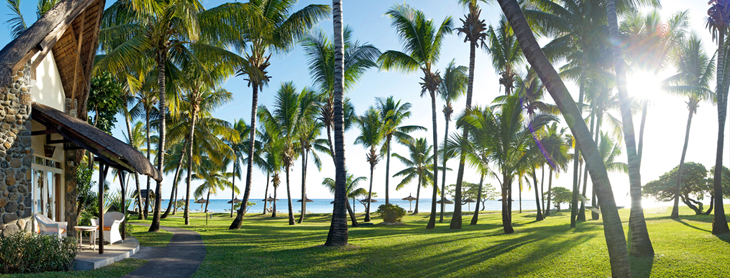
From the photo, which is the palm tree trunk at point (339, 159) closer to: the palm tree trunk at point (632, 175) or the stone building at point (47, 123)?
the stone building at point (47, 123)

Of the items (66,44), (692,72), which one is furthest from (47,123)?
(692,72)

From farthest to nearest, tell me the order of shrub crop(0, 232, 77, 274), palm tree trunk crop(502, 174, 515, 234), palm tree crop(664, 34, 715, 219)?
palm tree crop(664, 34, 715, 219)
palm tree trunk crop(502, 174, 515, 234)
shrub crop(0, 232, 77, 274)

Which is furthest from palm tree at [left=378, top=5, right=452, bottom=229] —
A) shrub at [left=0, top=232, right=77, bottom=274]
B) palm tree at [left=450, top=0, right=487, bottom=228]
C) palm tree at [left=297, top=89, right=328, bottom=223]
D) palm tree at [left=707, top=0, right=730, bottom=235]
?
shrub at [left=0, top=232, right=77, bottom=274]

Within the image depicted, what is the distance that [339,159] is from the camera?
10.4m

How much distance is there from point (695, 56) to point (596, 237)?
10.8 meters

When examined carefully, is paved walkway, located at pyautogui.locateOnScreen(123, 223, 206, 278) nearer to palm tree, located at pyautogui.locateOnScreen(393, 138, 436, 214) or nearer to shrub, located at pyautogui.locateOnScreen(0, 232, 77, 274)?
shrub, located at pyautogui.locateOnScreen(0, 232, 77, 274)

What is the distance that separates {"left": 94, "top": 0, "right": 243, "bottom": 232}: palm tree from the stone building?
174 centimetres

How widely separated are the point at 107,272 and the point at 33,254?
4.08 feet

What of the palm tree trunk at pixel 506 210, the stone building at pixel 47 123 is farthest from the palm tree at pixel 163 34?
the palm tree trunk at pixel 506 210

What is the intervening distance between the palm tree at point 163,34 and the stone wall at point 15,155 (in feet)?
15.1

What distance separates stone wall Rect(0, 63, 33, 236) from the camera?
727cm

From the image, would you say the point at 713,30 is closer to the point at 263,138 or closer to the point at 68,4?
the point at 68,4

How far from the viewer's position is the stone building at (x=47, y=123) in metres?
7.34

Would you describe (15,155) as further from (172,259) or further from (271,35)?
(271,35)
